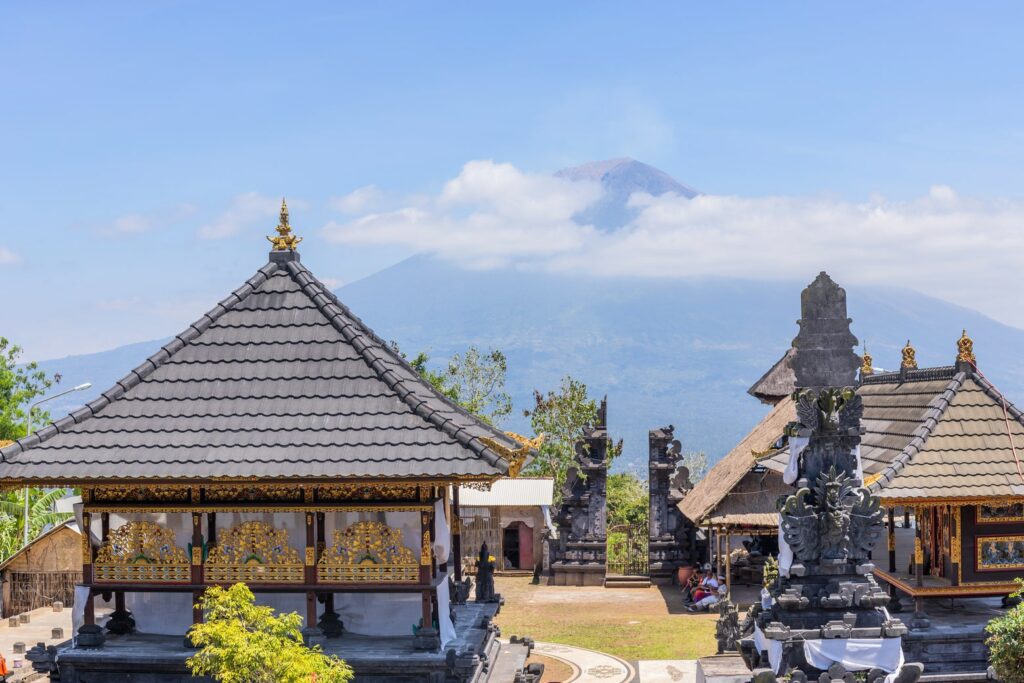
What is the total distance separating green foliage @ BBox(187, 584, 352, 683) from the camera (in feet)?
38.1

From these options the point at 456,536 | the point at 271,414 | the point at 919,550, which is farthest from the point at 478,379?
the point at 271,414

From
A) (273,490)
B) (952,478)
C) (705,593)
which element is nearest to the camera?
(273,490)

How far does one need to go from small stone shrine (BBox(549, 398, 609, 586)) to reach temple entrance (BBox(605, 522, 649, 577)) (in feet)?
2.45

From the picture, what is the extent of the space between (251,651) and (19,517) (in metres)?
25.2

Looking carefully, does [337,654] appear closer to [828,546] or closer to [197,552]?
[197,552]

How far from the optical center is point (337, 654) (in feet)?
46.8

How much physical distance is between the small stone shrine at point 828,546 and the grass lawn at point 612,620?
891 cm

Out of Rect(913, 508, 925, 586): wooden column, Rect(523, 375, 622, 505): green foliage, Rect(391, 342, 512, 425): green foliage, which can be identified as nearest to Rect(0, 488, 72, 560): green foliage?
Rect(523, 375, 622, 505): green foliage

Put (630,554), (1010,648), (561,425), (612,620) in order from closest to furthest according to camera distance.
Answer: (1010,648), (612,620), (630,554), (561,425)

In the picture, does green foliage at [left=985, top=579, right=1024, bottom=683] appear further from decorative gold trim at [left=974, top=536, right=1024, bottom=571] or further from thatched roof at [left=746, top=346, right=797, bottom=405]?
thatched roof at [left=746, top=346, right=797, bottom=405]

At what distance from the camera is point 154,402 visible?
15.2m

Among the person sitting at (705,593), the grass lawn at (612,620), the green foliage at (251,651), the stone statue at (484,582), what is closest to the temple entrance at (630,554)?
the grass lawn at (612,620)

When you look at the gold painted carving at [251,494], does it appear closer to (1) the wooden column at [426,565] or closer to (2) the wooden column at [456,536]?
(1) the wooden column at [426,565]

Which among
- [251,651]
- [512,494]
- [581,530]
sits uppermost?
[251,651]
